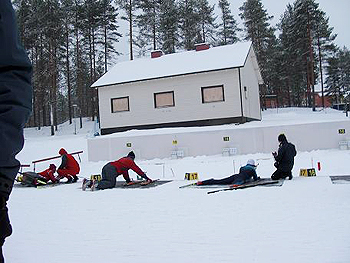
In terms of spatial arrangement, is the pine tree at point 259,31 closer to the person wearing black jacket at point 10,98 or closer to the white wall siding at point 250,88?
the white wall siding at point 250,88

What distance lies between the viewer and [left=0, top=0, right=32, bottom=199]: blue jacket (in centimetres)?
142

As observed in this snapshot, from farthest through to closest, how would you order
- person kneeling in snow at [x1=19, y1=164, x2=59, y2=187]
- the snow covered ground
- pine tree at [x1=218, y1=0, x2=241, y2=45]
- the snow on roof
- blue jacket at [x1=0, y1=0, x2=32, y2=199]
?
pine tree at [x1=218, y1=0, x2=241, y2=45] < the snow on roof < person kneeling in snow at [x1=19, y1=164, x2=59, y2=187] < the snow covered ground < blue jacket at [x1=0, y1=0, x2=32, y2=199]

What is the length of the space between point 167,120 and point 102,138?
15.6 feet

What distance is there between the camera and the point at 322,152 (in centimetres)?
1490

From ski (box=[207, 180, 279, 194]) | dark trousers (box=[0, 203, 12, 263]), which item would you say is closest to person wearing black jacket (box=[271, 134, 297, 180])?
ski (box=[207, 180, 279, 194])

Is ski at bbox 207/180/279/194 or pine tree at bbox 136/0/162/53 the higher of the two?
pine tree at bbox 136/0/162/53

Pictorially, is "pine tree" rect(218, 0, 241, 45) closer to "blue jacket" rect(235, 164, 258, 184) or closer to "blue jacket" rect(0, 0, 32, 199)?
"blue jacket" rect(235, 164, 258, 184)

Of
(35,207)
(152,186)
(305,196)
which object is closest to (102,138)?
(152,186)

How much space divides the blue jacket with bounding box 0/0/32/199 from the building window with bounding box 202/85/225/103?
1959 centimetres

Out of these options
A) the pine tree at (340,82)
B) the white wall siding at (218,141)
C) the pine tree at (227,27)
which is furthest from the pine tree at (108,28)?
the pine tree at (340,82)

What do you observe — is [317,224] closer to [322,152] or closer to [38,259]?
[38,259]

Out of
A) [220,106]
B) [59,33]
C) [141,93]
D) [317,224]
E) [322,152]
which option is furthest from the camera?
[59,33]

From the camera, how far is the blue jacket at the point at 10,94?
4.66 feet

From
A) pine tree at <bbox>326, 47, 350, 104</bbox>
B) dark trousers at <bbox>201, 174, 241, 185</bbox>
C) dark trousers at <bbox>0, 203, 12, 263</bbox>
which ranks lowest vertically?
dark trousers at <bbox>201, 174, 241, 185</bbox>
